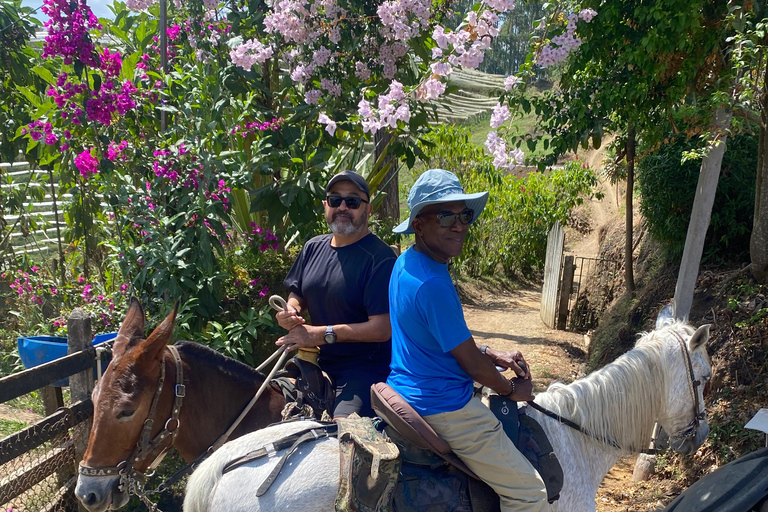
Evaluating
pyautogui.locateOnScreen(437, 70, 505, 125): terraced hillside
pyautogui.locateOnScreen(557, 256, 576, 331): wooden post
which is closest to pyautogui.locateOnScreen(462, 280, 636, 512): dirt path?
pyautogui.locateOnScreen(557, 256, 576, 331): wooden post

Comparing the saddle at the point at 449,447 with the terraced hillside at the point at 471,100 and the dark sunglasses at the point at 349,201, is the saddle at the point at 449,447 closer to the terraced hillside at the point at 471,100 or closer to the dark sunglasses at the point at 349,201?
the dark sunglasses at the point at 349,201

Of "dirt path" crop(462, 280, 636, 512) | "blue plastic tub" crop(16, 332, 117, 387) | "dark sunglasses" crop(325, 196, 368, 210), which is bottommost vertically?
"dirt path" crop(462, 280, 636, 512)

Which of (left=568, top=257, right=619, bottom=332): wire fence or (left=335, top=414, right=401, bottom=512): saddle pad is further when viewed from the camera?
(left=568, top=257, right=619, bottom=332): wire fence

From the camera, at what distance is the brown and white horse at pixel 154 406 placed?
266 cm

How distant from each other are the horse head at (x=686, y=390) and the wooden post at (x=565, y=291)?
6.93m

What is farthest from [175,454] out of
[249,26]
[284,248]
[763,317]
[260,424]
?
[763,317]

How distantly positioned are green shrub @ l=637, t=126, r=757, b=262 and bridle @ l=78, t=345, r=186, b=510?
16.9 ft

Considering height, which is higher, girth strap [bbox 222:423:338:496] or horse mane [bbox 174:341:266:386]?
horse mane [bbox 174:341:266:386]

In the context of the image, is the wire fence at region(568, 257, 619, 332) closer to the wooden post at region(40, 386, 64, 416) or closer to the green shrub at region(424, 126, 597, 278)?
the green shrub at region(424, 126, 597, 278)

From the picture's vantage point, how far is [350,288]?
3.16m

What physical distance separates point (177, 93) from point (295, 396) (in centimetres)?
291

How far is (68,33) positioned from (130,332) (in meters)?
2.63

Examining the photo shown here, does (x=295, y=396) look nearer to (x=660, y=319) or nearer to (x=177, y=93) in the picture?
(x=660, y=319)

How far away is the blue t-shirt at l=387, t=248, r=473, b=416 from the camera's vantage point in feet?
7.67
